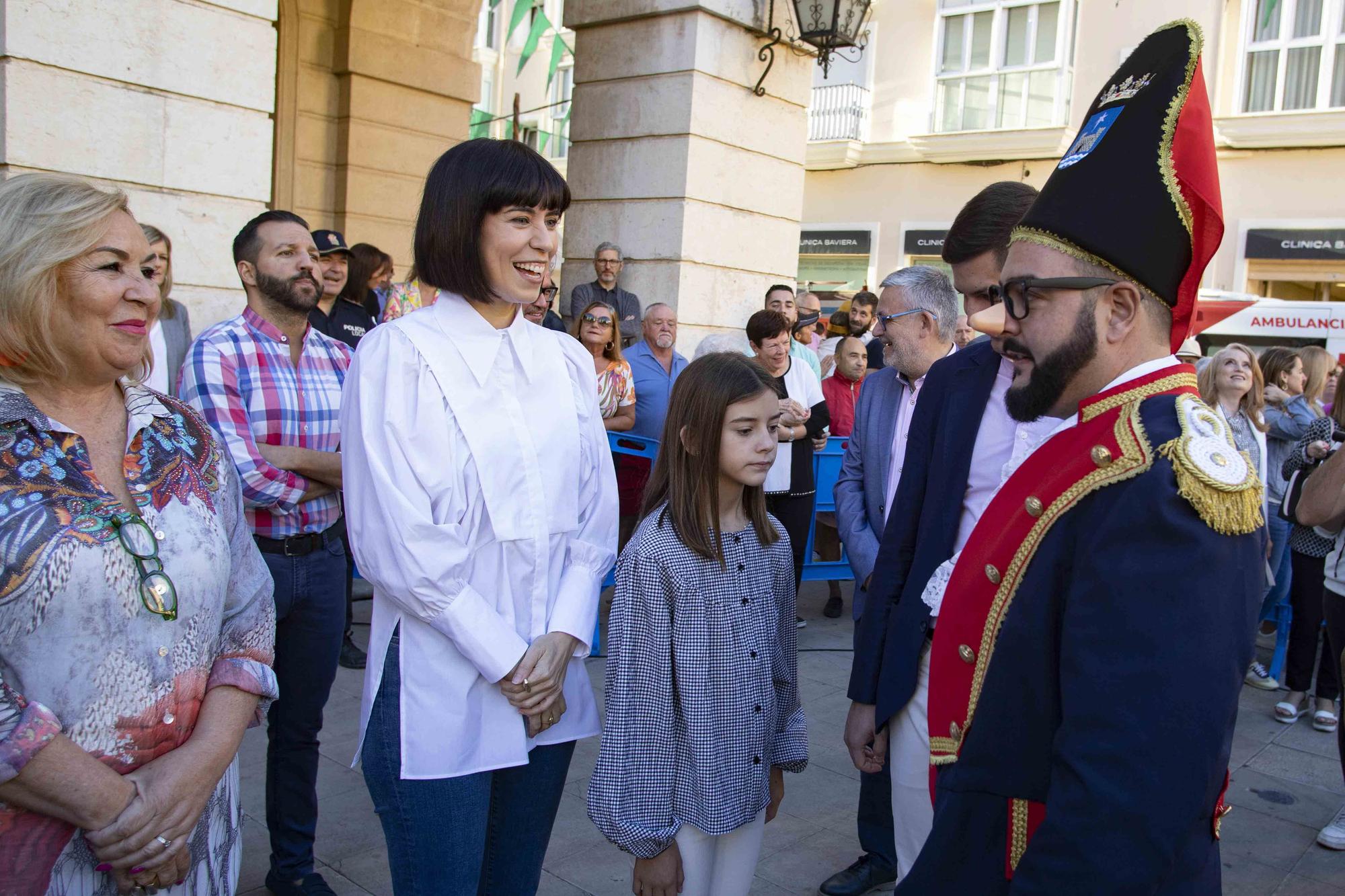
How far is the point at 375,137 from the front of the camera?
33.9 feet

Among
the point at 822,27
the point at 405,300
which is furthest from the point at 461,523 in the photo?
the point at 822,27

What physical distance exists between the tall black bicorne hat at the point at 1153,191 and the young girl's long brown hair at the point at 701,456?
1220mm

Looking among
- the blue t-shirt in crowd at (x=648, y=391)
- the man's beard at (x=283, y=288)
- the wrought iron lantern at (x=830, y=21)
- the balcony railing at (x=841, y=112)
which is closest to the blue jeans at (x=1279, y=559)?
the blue t-shirt in crowd at (x=648, y=391)

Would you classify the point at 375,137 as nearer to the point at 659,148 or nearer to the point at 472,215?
the point at 659,148

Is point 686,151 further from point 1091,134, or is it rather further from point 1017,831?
point 1017,831

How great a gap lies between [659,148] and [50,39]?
4083 millimetres

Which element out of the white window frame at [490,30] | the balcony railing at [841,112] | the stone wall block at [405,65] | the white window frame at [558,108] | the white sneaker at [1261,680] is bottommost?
the white sneaker at [1261,680]

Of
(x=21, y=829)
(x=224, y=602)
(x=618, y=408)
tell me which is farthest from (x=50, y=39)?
(x=21, y=829)

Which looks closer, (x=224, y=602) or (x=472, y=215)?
(x=224, y=602)

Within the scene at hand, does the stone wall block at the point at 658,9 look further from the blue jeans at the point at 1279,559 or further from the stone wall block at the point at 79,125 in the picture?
the blue jeans at the point at 1279,559

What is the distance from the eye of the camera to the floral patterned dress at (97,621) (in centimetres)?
175

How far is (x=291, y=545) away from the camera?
10.4 feet

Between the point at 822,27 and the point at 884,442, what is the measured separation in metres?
4.92

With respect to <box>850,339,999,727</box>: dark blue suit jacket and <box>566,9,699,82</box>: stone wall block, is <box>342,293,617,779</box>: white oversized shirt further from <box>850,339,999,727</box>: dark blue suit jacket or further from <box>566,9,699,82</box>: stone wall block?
<box>566,9,699,82</box>: stone wall block
